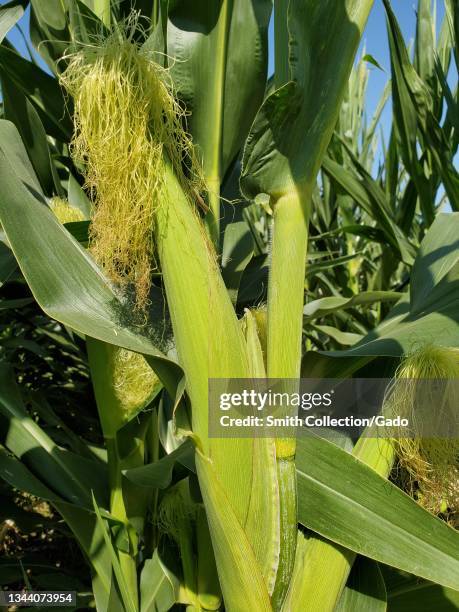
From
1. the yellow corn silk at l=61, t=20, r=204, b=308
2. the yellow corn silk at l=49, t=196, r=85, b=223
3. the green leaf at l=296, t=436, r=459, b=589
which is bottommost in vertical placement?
the green leaf at l=296, t=436, r=459, b=589

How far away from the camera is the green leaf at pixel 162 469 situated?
74 cm

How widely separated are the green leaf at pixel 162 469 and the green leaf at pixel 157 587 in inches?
10.7

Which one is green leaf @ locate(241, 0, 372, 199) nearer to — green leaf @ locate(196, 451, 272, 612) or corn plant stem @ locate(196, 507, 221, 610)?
green leaf @ locate(196, 451, 272, 612)

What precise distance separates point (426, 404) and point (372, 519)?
16 centimetres

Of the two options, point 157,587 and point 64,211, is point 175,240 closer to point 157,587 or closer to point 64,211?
point 64,211

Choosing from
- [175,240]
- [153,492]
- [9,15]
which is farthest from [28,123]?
[153,492]

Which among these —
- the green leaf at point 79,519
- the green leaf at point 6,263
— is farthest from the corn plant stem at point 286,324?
the green leaf at point 79,519

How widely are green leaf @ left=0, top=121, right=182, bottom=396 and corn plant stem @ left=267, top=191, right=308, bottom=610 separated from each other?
118 millimetres

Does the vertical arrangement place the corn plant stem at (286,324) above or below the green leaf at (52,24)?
below

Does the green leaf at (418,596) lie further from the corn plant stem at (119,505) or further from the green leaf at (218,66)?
the green leaf at (218,66)

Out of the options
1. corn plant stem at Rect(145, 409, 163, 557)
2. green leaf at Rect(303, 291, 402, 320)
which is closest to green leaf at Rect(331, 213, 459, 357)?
green leaf at Rect(303, 291, 402, 320)

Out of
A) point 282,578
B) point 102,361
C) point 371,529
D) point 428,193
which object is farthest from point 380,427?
point 428,193

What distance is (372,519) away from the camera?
666 mm

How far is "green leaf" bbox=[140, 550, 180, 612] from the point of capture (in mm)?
972
